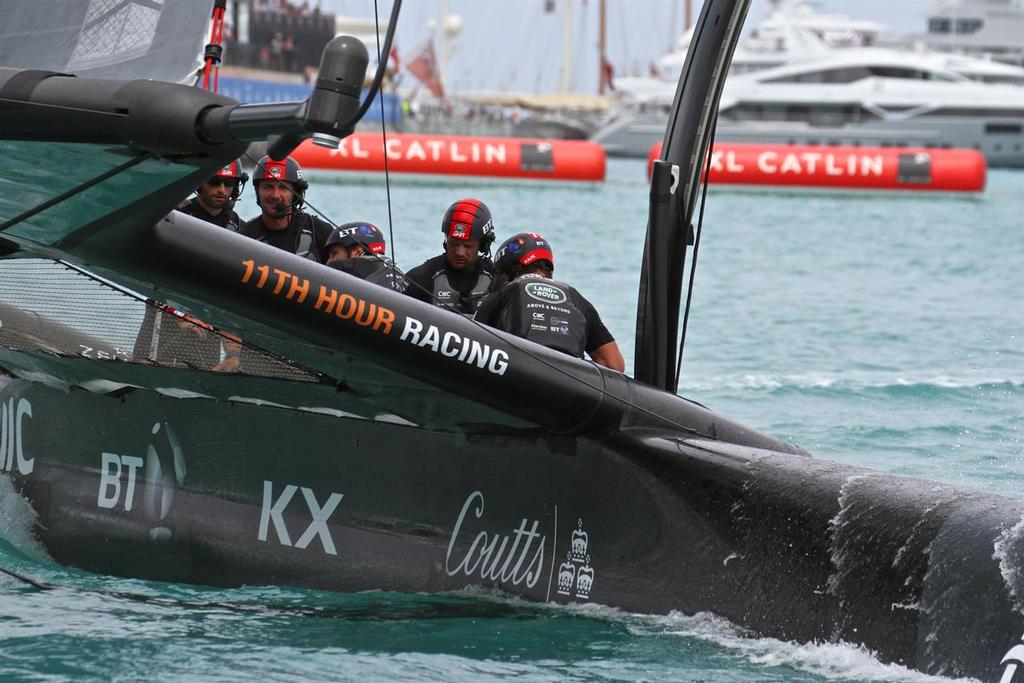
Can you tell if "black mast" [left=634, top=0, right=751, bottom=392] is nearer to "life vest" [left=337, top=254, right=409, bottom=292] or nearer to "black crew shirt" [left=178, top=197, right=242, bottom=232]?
"life vest" [left=337, top=254, right=409, bottom=292]

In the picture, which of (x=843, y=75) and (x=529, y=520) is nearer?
(x=529, y=520)

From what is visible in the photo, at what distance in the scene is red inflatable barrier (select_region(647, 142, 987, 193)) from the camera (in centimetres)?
3550

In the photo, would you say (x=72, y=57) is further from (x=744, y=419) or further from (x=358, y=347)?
(x=744, y=419)

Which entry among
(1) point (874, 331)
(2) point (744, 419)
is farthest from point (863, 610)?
(1) point (874, 331)

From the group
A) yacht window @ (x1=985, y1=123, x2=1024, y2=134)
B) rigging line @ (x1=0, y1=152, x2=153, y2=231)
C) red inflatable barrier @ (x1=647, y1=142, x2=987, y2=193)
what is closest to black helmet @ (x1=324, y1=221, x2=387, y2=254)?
rigging line @ (x1=0, y1=152, x2=153, y2=231)

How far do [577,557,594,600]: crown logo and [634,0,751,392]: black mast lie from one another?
0.86 metres

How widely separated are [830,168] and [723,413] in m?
26.3

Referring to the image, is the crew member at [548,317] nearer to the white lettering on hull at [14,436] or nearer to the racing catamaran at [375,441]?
the racing catamaran at [375,441]

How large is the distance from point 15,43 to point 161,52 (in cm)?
47

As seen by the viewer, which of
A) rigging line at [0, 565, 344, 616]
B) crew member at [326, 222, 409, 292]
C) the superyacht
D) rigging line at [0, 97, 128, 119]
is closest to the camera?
rigging line at [0, 97, 128, 119]

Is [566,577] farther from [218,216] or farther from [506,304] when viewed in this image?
[218,216]

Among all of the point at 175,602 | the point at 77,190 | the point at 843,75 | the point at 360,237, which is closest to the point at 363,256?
the point at 360,237

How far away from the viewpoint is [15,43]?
511cm

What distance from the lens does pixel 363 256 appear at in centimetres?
603
